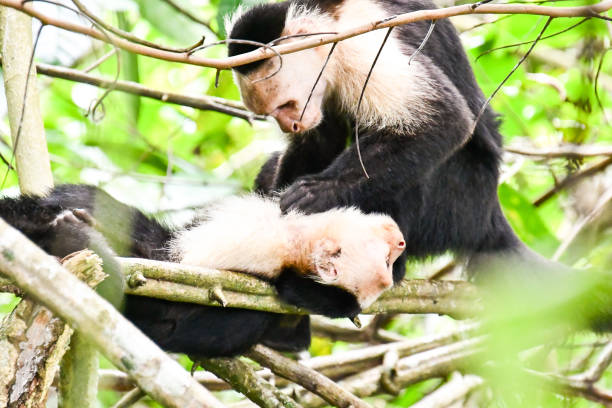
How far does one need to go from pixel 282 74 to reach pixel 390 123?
0.49 meters

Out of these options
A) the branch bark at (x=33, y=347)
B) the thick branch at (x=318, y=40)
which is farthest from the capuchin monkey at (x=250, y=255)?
the thick branch at (x=318, y=40)

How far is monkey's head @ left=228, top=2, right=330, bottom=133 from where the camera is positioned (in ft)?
10.1

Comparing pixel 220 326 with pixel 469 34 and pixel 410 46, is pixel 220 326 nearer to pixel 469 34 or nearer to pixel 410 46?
pixel 410 46

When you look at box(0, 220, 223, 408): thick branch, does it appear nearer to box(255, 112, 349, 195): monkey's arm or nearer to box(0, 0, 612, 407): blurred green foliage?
box(0, 0, 612, 407): blurred green foliage

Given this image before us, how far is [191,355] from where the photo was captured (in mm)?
2691

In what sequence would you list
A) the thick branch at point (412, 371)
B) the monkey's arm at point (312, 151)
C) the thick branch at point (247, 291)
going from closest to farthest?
the thick branch at point (247, 291) → the thick branch at point (412, 371) → the monkey's arm at point (312, 151)

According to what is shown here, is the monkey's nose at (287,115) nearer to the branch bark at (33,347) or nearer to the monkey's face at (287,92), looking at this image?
the monkey's face at (287,92)

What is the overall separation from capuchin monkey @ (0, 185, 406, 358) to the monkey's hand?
0.04 m

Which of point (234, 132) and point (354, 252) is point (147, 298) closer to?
point (354, 252)

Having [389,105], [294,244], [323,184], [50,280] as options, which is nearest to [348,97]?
[389,105]

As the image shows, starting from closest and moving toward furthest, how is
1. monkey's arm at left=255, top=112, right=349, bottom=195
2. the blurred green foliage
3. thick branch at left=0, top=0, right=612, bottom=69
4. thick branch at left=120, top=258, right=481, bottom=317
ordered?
thick branch at left=0, top=0, right=612, bottom=69 < thick branch at left=120, top=258, right=481, bottom=317 < the blurred green foliage < monkey's arm at left=255, top=112, right=349, bottom=195

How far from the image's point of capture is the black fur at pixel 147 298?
2.38m

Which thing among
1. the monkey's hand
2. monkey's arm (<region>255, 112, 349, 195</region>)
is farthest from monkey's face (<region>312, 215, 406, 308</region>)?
monkey's arm (<region>255, 112, 349, 195</region>)

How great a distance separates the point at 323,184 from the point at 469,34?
2383 millimetres
